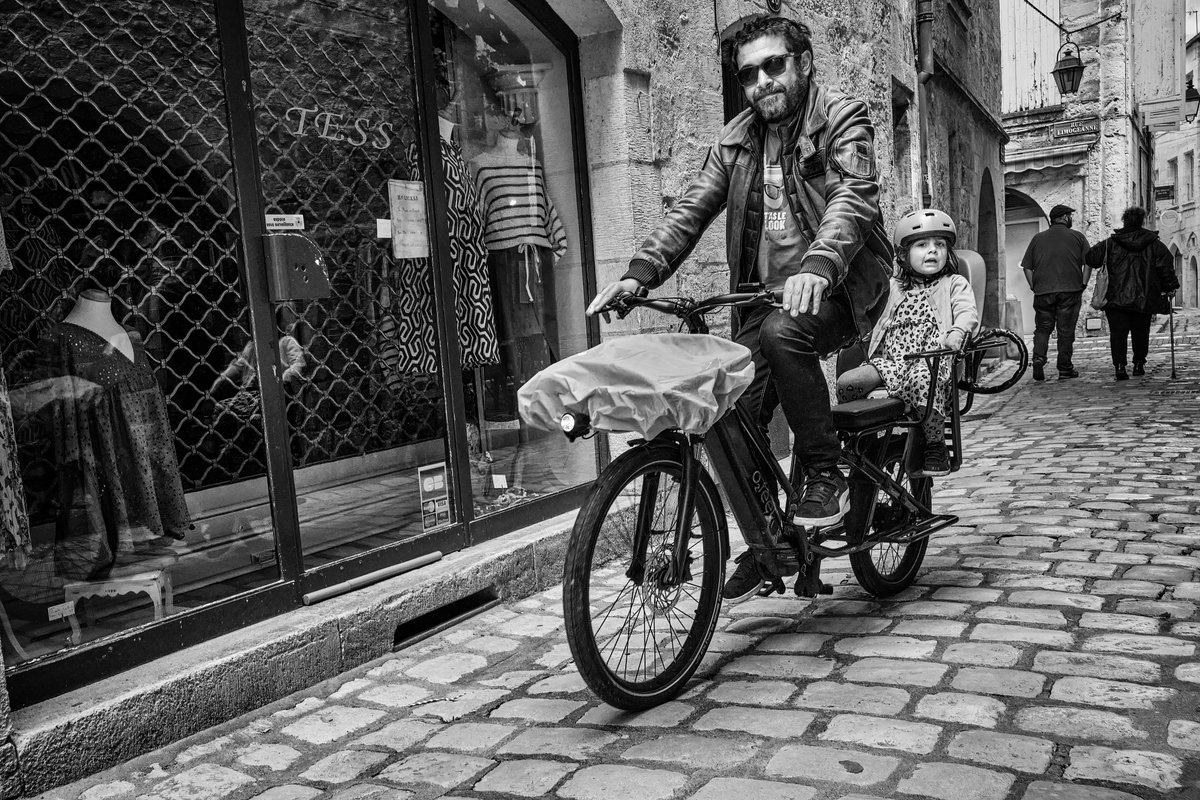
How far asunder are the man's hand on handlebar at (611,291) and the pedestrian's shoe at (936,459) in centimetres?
142

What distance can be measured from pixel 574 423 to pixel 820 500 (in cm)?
100

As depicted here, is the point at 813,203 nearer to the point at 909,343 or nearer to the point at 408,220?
the point at 909,343

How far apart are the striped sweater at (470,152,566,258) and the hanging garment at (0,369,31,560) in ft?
8.34

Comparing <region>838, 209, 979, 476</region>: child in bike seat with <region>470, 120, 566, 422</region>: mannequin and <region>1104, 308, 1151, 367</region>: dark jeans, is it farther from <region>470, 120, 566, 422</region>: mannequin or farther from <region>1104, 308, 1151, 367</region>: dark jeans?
<region>1104, 308, 1151, 367</region>: dark jeans

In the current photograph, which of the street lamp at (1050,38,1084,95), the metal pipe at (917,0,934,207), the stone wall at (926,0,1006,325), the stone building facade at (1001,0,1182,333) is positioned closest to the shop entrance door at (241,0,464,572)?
the metal pipe at (917,0,934,207)

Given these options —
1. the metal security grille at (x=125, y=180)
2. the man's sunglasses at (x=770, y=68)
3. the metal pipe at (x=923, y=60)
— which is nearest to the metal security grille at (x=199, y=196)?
the metal security grille at (x=125, y=180)

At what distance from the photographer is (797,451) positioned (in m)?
3.41

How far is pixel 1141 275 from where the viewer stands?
11.8 meters

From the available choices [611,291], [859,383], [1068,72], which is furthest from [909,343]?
[1068,72]

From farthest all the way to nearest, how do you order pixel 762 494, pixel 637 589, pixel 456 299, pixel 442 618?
pixel 456 299 < pixel 442 618 < pixel 762 494 < pixel 637 589

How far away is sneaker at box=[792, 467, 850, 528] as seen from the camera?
3312 millimetres

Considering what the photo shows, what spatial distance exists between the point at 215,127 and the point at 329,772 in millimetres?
2218

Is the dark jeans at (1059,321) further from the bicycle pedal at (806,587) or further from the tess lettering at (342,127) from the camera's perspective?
the bicycle pedal at (806,587)

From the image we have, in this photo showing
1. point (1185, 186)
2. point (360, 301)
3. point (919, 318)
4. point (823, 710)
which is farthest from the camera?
point (1185, 186)
